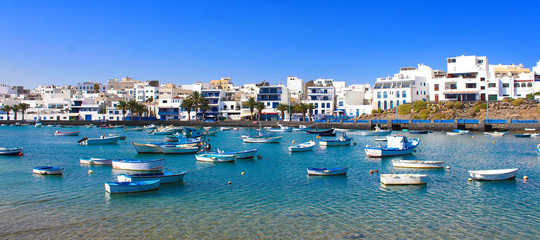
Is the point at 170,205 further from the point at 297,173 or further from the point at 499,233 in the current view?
the point at 499,233

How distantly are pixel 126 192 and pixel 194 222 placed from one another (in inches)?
275

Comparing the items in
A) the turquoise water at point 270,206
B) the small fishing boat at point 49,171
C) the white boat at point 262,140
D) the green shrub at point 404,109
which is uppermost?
the green shrub at point 404,109

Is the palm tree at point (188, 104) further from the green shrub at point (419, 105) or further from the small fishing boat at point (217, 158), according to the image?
the small fishing boat at point (217, 158)

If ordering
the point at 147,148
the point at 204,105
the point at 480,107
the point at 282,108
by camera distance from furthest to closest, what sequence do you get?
1. the point at 204,105
2. the point at 282,108
3. the point at 480,107
4. the point at 147,148

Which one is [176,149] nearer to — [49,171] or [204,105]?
[49,171]

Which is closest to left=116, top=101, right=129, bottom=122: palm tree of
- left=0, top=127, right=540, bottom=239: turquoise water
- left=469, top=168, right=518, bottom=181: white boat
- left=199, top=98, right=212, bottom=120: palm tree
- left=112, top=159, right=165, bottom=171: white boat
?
→ left=199, top=98, right=212, bottom=120: palm tree

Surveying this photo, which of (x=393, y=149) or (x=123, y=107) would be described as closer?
(x=393, y=149)

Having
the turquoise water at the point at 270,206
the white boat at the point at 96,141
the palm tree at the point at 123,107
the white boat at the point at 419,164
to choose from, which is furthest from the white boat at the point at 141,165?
the palm tree at the point at 123,107

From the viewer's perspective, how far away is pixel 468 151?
4716cm

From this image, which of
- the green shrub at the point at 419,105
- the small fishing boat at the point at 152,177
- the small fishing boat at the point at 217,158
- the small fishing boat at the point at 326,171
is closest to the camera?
the small fishing boat at the point at 152,177

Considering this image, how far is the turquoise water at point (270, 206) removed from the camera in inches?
666

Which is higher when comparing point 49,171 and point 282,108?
point 282,108

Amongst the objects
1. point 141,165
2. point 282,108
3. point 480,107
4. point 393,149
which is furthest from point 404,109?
point 141,165

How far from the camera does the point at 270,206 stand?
68.3ft
